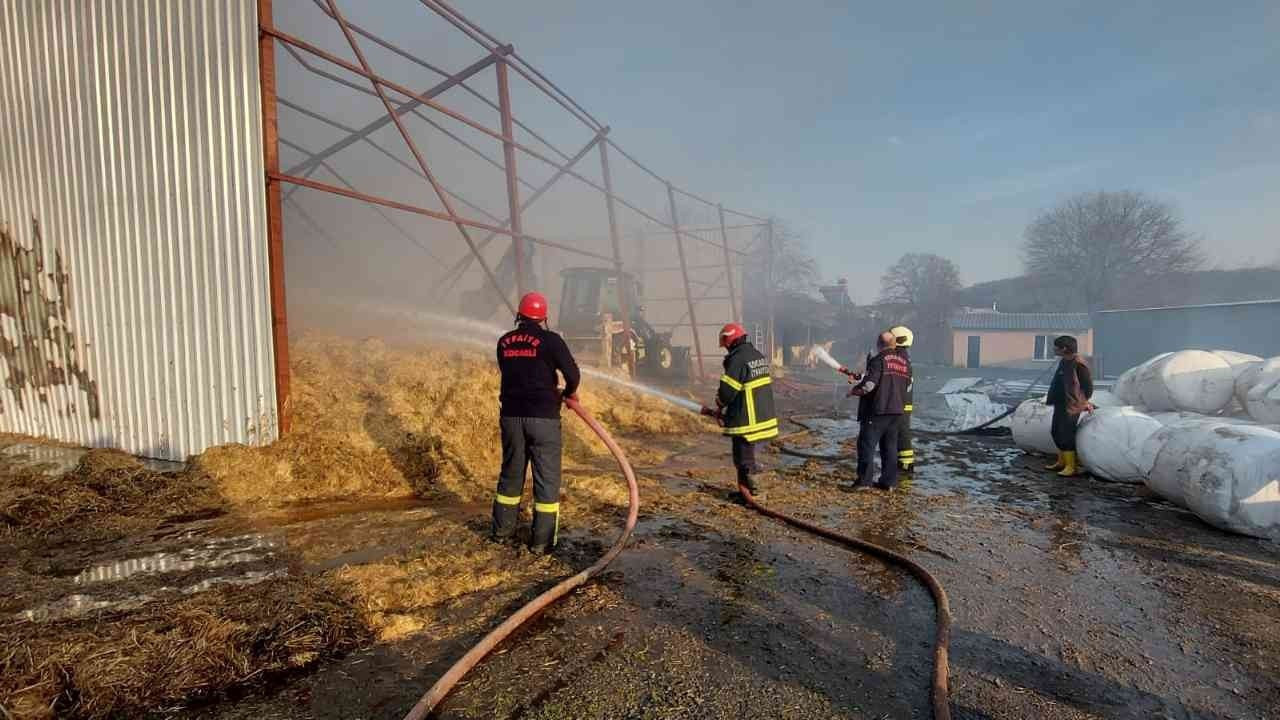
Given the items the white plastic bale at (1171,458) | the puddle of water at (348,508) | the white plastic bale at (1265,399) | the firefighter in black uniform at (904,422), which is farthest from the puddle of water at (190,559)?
the white plastic bale at (1265,399)

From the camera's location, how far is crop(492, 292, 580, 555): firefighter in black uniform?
4.05 metres

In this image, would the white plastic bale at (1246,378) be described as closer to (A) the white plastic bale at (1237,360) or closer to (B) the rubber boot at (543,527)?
(A) the white plastic bale at (1237,360)

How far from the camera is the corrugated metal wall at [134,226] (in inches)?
234

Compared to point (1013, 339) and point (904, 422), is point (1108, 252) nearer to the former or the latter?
point (1013, 339)

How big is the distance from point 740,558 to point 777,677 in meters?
1.45

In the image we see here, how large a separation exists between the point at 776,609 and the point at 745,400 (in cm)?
233

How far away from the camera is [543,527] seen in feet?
13.1

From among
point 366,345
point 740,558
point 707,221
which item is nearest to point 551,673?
point 740,558

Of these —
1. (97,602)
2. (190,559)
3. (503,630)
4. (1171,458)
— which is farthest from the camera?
(1171,458)

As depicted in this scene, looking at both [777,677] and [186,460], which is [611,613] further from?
[186,460]

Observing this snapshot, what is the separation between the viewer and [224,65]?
19.5 feet

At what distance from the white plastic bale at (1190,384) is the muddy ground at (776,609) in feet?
6.10

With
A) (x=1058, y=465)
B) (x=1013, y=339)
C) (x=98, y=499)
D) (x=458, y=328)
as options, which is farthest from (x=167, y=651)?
(x=1013, y=339)

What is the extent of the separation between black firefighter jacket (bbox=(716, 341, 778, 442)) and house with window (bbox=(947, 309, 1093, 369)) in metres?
39.7
